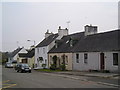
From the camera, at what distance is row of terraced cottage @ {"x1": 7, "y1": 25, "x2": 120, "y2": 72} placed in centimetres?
2667

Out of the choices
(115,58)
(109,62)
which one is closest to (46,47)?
(109,62)

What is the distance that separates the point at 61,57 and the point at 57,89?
25.2 metres

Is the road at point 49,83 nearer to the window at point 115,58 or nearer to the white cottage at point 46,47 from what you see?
the window at point 115,58

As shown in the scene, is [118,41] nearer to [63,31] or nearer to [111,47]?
[111,47]

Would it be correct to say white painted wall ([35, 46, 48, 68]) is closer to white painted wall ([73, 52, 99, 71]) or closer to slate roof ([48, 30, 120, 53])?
slate roof ([48, 30, 120, 53])

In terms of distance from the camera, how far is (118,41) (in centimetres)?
2677

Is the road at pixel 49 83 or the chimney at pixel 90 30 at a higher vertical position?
the chimney at pixel 90 30

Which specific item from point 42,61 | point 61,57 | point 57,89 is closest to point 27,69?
point 61,57

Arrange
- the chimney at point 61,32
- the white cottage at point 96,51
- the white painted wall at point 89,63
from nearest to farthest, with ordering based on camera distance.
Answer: the white cottage at point 96,51
the white painted wall at point 89,63
the chimney at point 61,32

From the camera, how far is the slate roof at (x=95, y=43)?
2741cm

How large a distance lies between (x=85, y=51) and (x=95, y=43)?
5.93ft

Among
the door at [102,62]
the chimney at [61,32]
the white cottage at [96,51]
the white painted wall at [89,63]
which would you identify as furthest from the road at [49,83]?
the chimney at [61,32]

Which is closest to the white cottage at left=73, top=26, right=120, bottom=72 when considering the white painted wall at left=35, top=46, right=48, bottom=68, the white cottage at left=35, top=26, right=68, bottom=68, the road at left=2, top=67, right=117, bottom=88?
the road at left=2, top=67, right=117, bottom=88

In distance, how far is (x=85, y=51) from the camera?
1220 inches
